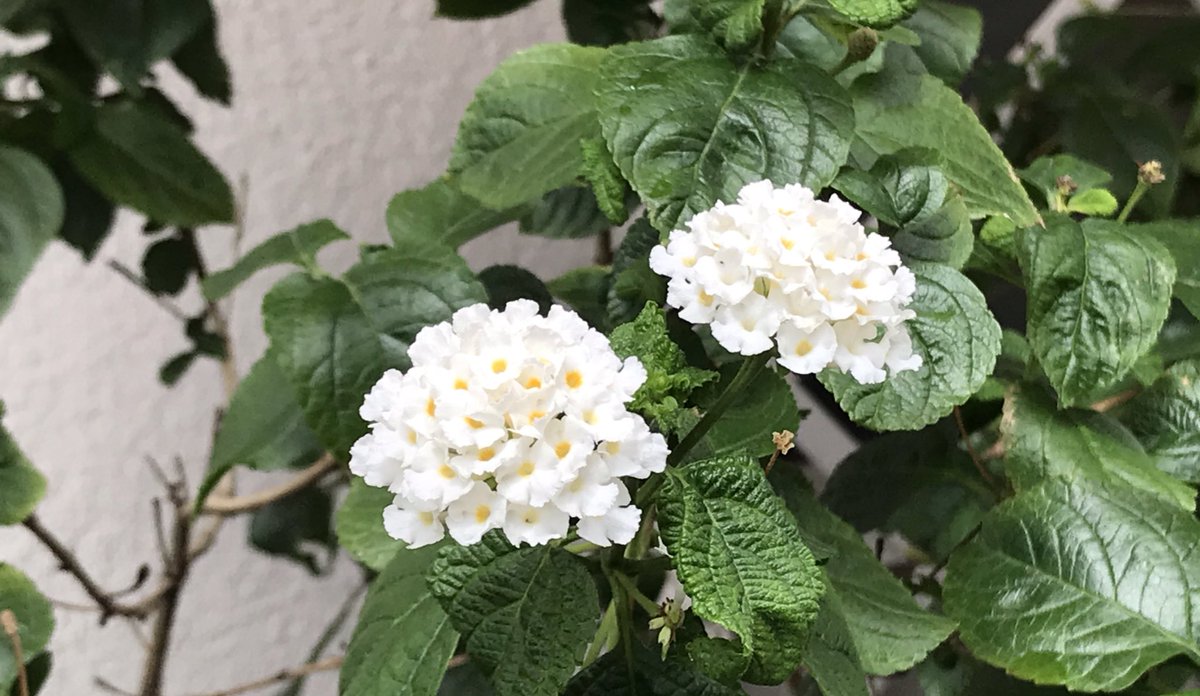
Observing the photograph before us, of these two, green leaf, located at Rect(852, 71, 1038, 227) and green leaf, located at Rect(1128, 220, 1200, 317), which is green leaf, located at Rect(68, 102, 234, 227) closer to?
green leaf, located at Rect(852, 71, 1038, 227)

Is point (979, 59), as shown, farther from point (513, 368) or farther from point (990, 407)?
point (513, 368)

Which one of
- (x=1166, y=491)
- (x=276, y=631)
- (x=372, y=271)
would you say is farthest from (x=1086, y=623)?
(x=276, y=631)

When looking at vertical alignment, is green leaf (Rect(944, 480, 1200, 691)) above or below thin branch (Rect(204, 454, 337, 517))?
above

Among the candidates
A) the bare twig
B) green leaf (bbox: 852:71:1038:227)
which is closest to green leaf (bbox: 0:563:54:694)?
the bare twig

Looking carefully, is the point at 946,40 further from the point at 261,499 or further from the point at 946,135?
the point at 261,499

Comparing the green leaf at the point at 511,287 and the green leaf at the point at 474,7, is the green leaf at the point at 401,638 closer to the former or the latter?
the green leaf at the point at 511,287

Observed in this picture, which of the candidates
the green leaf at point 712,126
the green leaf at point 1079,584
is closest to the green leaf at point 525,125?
the green leaf at point 712,126

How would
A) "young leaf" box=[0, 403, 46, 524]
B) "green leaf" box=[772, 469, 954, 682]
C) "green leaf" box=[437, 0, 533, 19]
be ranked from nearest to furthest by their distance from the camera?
1. "green leaf" box=[772, 469, 954, 682]
2. "young leaf" box=[0, 403, 46, 524]
3. "green leaf" box=[437, 0, 533, 19]
